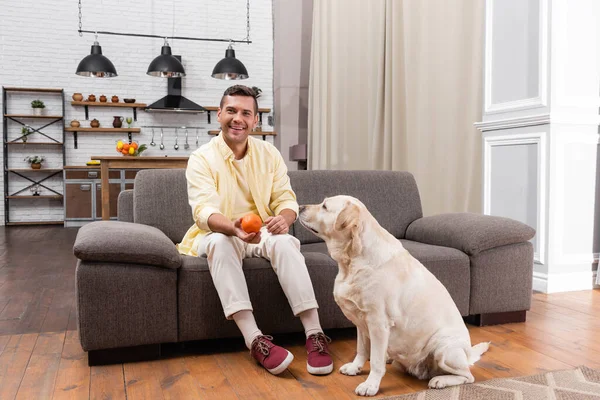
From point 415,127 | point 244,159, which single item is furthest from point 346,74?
point 244,159

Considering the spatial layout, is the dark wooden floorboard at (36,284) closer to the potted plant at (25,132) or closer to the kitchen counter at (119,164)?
the kitchen counter at (119,164)

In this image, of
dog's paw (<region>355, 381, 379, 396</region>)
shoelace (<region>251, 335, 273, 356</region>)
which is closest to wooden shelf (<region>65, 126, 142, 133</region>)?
shoelace (<region>251, 335, 273, 356</region>)

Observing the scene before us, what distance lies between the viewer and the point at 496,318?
2537 millimetres

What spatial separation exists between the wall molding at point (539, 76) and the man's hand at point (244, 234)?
2.16 metres

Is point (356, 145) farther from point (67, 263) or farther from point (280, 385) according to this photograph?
point (280, 385)

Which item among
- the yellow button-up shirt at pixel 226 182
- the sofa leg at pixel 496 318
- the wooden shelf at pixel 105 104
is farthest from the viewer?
the wooden shelf at pixel 105 104

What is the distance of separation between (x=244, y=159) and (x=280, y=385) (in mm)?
919

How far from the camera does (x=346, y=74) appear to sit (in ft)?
20.2

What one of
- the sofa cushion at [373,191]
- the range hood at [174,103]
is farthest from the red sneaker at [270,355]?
the range hood at [174,103]

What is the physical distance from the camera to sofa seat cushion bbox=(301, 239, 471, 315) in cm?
236

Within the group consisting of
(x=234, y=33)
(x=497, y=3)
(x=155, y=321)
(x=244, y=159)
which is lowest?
(x=155, y=321)

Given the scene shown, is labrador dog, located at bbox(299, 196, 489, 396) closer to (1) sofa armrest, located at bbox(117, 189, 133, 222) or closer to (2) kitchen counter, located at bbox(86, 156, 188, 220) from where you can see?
(1) sofa armrest, located at bbox(117, 189, 133, 222)

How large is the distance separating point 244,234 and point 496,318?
4.42 feet

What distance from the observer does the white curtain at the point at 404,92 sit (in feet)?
14.0
